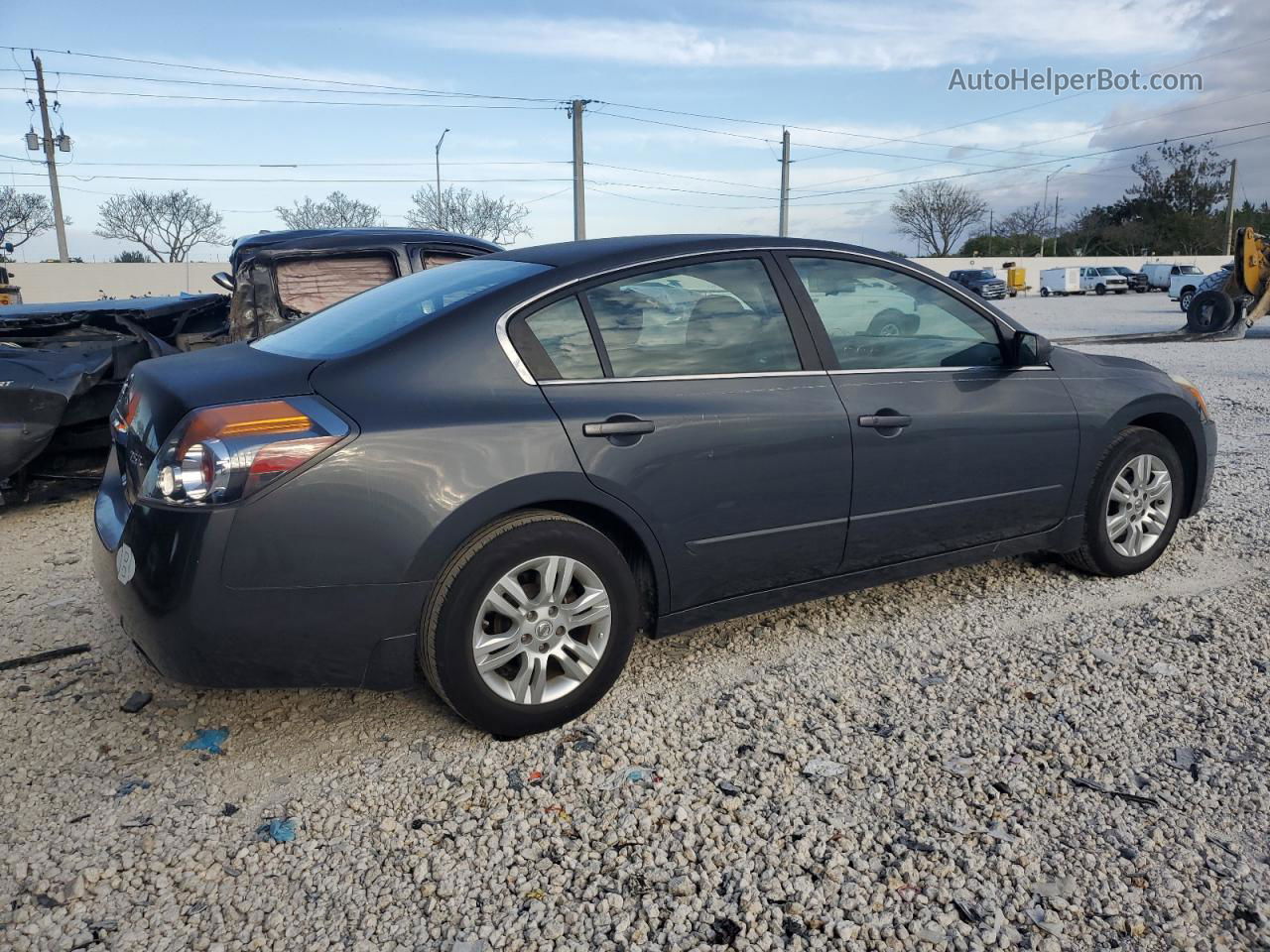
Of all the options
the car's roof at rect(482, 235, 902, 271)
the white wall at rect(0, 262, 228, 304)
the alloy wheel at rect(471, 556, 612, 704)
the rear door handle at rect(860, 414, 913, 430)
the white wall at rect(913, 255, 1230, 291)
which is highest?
the white wall at rect(913, 255, 1230, 291)

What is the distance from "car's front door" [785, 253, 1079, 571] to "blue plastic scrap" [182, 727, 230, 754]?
2.24 metres

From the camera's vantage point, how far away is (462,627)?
2.84 metres

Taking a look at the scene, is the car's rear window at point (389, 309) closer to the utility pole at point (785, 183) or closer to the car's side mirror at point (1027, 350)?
the car's side mirror at point (1027, 350)

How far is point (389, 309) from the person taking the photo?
3354 mm

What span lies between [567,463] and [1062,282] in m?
54.9

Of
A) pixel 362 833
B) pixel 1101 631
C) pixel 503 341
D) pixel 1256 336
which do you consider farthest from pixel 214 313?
pixel 1256 336

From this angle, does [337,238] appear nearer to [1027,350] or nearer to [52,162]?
[1027,350]

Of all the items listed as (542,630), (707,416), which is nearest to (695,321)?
(707,416)

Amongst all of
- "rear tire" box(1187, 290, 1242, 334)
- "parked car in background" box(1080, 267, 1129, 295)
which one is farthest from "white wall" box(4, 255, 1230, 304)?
"rear tire" box(1187, 290, 1242, 334)

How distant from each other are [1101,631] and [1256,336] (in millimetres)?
19986

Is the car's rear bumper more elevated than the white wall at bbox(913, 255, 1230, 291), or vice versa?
the white wall at bbox(913, 255, 1230, 291)

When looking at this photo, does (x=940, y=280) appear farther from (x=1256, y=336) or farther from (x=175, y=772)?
(x=1256, y=336)

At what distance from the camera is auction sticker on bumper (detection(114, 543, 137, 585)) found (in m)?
2.77

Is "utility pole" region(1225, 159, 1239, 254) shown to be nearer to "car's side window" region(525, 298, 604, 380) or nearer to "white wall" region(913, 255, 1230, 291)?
"white wall" region(913, 255, 1230, 291)
